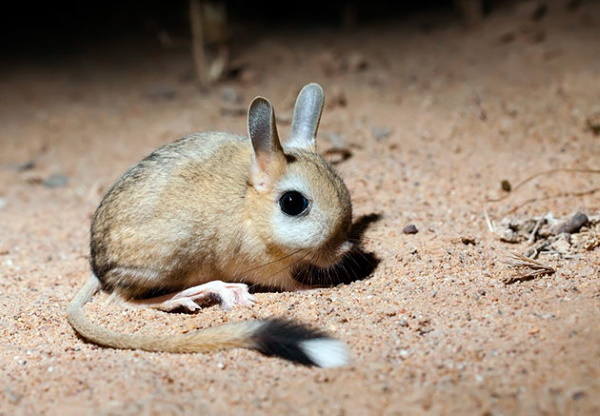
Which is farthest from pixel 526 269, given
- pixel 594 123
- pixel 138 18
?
pixel 138 18

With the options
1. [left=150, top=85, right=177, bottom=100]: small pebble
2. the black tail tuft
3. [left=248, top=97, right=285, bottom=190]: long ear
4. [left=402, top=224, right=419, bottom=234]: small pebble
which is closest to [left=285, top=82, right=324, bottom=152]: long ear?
[left=248, top=97, right=285, bottom=190]: long ear

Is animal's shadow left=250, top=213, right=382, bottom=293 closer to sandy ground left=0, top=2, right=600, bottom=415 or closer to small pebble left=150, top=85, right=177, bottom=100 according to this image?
sandy ground left=0, top=2, right=600, bottom=415

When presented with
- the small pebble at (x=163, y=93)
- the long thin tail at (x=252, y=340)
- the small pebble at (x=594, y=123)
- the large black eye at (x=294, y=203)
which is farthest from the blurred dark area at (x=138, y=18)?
the long thin tail at (x=252, y=340)

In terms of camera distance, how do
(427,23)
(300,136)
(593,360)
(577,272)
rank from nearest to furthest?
(593,360) → (577,272) → (300,136) → (427,23)

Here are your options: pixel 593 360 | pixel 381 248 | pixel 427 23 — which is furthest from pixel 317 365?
pixel 427 23

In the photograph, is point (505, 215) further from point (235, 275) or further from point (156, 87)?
point (156, 87)
